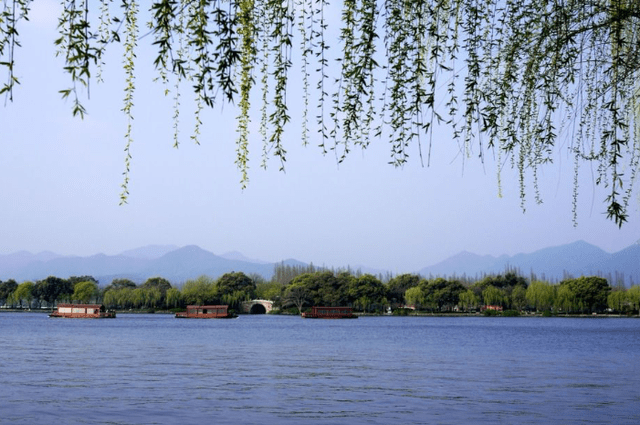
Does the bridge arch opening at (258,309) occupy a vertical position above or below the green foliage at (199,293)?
below

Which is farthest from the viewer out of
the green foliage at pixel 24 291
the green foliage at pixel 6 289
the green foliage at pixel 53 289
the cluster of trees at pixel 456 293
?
the green foliage at pixel 6 289

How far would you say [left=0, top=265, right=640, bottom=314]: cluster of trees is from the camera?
137 meters

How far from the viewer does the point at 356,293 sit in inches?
5620

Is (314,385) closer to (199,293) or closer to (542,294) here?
(542,294)

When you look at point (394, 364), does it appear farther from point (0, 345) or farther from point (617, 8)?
point (617, 8)

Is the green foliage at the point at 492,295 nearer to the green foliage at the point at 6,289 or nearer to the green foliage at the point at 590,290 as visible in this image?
the green foliage at the point at 590,290

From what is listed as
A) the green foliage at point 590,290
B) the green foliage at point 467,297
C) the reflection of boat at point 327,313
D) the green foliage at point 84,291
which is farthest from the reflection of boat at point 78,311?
the green foliage at point 590,290

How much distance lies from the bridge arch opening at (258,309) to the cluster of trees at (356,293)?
7.80ft

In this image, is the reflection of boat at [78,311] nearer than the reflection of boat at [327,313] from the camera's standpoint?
Yes

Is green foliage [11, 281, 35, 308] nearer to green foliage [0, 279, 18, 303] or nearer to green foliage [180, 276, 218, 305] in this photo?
green foliage [0, 279, 18, 303]

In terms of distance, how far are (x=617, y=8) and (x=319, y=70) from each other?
2164mm

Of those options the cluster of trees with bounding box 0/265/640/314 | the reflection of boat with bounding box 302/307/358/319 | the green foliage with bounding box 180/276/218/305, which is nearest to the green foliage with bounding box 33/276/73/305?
the cluster of trees with bounding box 0/265/640/314

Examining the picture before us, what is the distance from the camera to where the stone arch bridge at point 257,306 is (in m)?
157

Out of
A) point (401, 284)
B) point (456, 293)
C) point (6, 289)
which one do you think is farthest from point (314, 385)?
point (6, 289)
